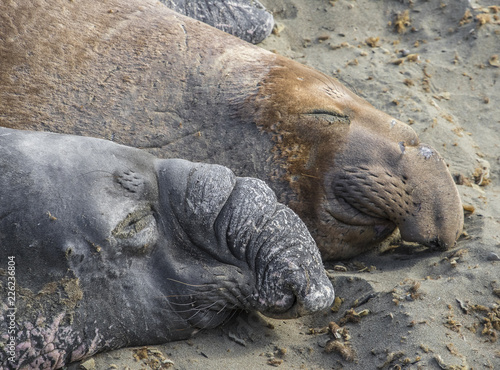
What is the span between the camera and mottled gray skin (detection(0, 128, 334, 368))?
243 centimetres

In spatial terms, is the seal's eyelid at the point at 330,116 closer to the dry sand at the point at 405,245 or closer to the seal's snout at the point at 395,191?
the seal's snout at the point at 395,191

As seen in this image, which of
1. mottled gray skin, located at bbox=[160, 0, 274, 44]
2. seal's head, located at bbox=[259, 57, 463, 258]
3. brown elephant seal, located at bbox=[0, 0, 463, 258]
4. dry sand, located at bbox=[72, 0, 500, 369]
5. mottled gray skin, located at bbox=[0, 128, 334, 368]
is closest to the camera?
mottled gray skin, located at bbox=[0, 128, 334, 368]

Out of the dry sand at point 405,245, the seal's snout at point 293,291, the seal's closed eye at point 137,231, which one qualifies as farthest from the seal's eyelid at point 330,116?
the seal's closed eye at point 137,231

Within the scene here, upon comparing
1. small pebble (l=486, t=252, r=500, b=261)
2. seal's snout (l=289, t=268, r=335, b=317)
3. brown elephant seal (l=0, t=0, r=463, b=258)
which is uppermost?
brown elephant seal (l=0, t=0, r=463, b=258)

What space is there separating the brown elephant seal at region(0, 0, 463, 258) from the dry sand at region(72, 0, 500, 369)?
13.1 inches

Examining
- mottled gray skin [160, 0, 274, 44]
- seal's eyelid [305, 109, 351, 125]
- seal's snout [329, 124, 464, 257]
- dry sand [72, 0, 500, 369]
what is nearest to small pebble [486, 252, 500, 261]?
Answer: dry sand [72, 0, 500, 369]

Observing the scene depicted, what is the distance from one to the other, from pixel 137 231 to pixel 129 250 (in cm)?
9

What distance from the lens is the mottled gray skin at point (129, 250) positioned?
7.98 ft

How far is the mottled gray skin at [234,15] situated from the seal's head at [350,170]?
4.98ft

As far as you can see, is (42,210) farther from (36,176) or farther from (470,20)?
(470,20)

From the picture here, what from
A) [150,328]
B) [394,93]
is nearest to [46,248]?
[150,328]

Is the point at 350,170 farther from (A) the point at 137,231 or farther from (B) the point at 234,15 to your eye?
(B) the point at 234,15

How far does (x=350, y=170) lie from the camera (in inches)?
140

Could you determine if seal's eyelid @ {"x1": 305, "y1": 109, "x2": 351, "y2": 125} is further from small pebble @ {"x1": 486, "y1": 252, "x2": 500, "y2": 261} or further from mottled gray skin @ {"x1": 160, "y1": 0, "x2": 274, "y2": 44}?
mottled gray skin @ {"x1": 160, "y1": 0, "x2": 274, "y2": 44}
